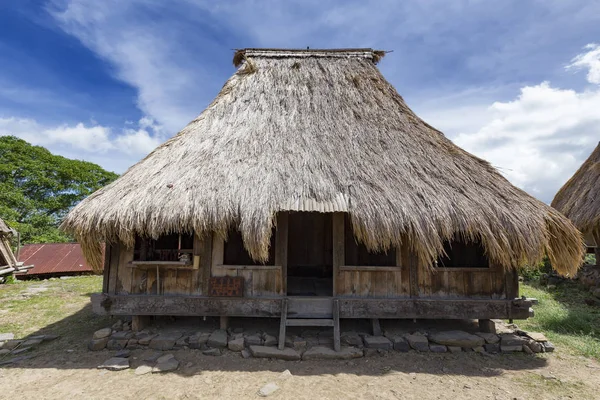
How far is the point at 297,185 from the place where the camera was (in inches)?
199

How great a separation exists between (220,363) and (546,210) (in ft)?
19.7

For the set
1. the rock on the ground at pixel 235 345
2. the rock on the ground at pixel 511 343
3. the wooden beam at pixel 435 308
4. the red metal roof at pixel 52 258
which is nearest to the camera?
the rock on the ground at pixel 235 345

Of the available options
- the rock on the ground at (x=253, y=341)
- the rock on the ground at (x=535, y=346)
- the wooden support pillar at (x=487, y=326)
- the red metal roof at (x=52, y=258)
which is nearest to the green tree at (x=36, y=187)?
the red metal roof at (x=52, y=258)

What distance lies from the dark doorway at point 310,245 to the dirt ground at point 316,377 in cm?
373

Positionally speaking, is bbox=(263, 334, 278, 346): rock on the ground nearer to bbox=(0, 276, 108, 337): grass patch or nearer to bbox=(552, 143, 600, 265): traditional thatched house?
bbox=(0, 276, 108, 337): grass patch

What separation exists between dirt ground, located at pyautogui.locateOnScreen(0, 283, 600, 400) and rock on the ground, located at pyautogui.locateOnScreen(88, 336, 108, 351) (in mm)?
110

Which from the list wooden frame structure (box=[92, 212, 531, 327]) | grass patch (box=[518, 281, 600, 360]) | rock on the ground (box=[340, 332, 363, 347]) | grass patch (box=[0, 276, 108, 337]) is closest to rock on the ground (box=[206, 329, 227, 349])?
wooden frame structure (box=[92, 212, 531, 327])

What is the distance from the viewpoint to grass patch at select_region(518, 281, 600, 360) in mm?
5098

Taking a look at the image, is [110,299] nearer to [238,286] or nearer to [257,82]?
[238,286]

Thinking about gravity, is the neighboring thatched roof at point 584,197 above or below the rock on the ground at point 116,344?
above

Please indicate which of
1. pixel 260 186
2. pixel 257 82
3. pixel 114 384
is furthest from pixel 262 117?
pixel 114 384

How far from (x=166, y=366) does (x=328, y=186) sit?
371cm

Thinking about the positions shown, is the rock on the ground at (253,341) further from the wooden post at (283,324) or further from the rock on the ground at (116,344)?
the rock on the ground at (116,344)

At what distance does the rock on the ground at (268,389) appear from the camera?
3.68 metres
